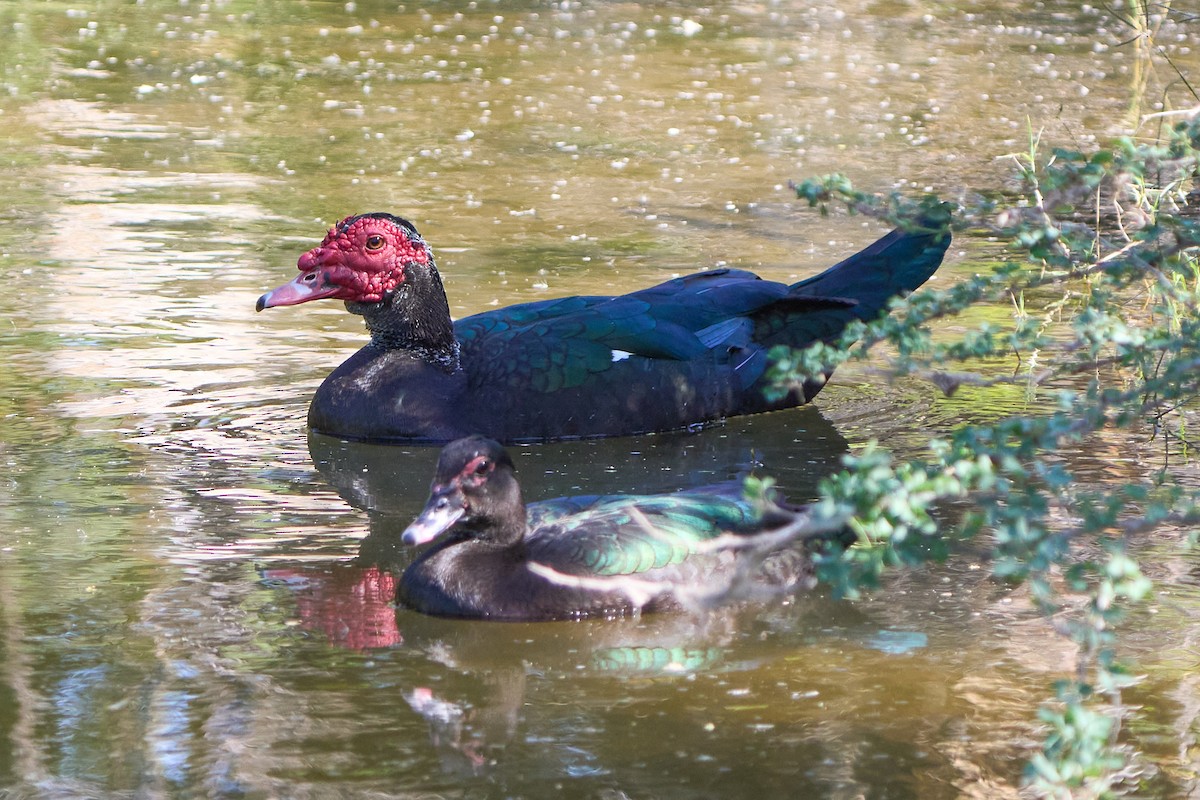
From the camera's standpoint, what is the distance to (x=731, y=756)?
4.89 meters

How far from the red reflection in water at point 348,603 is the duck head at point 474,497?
31 centimetres

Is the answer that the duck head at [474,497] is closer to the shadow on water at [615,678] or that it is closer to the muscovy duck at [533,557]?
the muscovy duck at [533,557]

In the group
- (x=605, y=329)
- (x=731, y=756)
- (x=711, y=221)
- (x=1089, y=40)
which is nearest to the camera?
(x=731, y=756)

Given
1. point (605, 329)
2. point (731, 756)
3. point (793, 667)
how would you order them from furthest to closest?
point (605, 329)
point (793, 667)
point (731, 756)

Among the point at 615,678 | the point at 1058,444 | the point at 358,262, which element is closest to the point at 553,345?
the point at 358,262

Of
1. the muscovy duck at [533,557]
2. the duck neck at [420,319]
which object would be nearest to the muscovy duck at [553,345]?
the duck neck at [420,319]

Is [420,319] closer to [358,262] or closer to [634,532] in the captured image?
[358,262]

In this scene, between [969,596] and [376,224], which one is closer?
[969,596]

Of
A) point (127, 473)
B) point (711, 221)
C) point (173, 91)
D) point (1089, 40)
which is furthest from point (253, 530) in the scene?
point (1089, 40)

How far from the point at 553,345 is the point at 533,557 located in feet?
7.65

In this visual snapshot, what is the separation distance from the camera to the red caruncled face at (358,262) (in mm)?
8172

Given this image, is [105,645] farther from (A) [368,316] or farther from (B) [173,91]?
(B) [173,91]

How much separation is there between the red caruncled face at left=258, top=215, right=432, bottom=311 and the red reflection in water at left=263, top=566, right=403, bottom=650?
2122mm

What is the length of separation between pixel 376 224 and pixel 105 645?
307 centimetres
